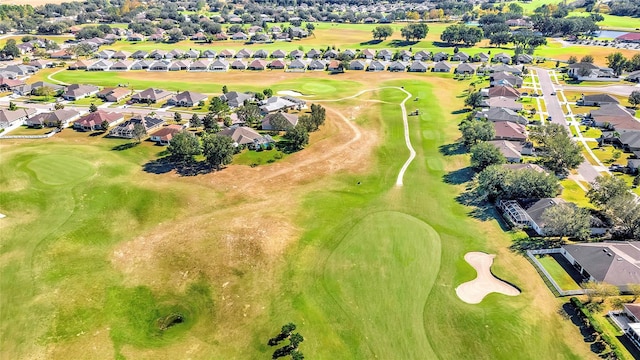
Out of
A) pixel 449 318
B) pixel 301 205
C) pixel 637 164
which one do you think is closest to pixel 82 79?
pixel 301 205

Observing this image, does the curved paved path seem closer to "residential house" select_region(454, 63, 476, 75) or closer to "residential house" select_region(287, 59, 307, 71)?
"residential house" select_region(454, 63, 476, 75)

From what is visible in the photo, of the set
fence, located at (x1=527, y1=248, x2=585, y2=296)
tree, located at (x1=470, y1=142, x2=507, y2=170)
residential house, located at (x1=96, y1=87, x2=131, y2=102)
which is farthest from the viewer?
residential house, located at (x1=96, y1=87, x2=131, y2=102)

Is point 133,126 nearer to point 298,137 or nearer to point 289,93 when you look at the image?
point 298,137

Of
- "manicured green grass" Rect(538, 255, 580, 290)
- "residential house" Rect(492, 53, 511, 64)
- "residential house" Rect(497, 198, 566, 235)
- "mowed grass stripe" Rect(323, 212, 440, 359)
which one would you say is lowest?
"mowed grass stripe" Rect(323, 212, 440, 359)

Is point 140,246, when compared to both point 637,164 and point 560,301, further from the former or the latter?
point 637,164

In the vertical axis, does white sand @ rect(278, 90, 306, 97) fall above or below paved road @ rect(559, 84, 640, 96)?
below

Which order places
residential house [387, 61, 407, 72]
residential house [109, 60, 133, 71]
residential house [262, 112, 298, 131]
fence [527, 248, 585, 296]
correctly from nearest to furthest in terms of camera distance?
1. fence [527, 248, 585, 296]
2. residential house [262, 112, 298, 131]
3. residential house [387, 61, 407, 72]
4. residential house [109, 60, 133, 71]

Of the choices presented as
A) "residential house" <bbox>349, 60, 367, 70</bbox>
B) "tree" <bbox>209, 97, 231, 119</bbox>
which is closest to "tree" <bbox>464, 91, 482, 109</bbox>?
"residential house" <bbox>349, 60, 367, 70</bbox>
